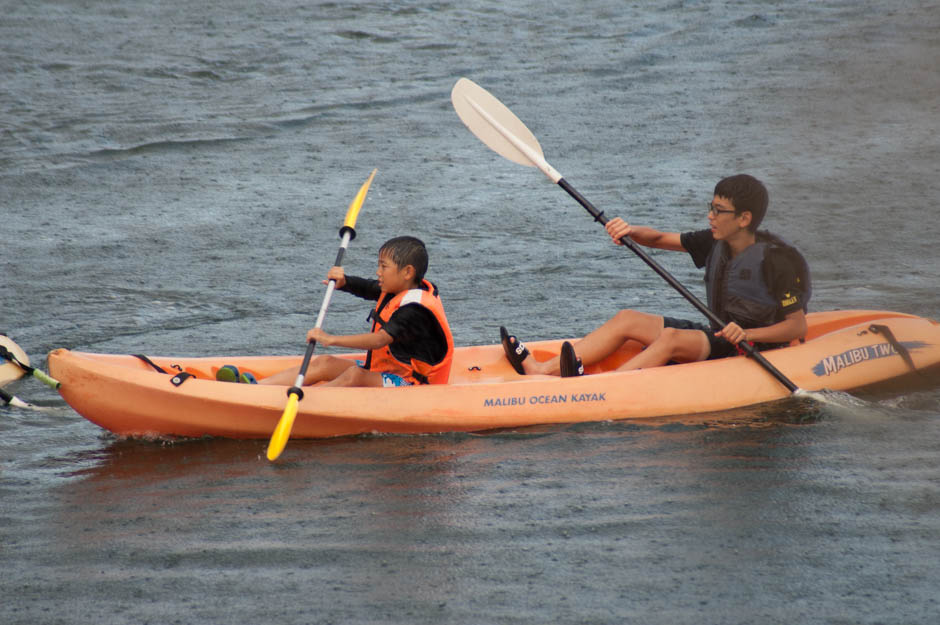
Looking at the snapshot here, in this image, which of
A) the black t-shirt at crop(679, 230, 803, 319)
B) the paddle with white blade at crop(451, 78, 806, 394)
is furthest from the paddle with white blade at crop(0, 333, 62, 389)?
the black t-shirt at crop(679, 230, 803, 319)

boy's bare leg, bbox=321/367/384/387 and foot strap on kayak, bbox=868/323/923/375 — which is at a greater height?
boy's bare leg, bbox=321/367/384/387

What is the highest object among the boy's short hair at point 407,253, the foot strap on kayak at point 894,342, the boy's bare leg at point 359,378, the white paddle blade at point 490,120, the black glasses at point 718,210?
the white paddle blade at point 490,120

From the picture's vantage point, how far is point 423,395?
5781mm

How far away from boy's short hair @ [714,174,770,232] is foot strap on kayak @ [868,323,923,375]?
106 centimetres

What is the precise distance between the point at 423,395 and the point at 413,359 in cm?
20

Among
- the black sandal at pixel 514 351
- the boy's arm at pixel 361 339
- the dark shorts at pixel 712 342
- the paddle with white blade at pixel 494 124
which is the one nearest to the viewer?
the boy's arm at pixel 361 339

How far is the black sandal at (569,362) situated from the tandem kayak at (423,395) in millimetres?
84

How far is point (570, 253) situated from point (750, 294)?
3.41 m

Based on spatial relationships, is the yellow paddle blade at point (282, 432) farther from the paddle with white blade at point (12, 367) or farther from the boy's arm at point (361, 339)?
the paddle with white blade at point (12, 367)

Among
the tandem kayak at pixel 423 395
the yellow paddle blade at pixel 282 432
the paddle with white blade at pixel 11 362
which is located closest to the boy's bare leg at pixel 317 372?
the tandem kayak at pixel 423 395

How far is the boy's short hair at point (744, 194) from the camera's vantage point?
5.90 meters

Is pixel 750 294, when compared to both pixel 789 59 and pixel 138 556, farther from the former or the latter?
pixel 789 59

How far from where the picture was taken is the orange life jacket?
18.9 feet

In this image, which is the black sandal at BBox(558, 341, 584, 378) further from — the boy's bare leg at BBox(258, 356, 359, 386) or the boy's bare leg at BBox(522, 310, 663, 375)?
the boy's bare leg at BBox(258, 356, 359, 386)
